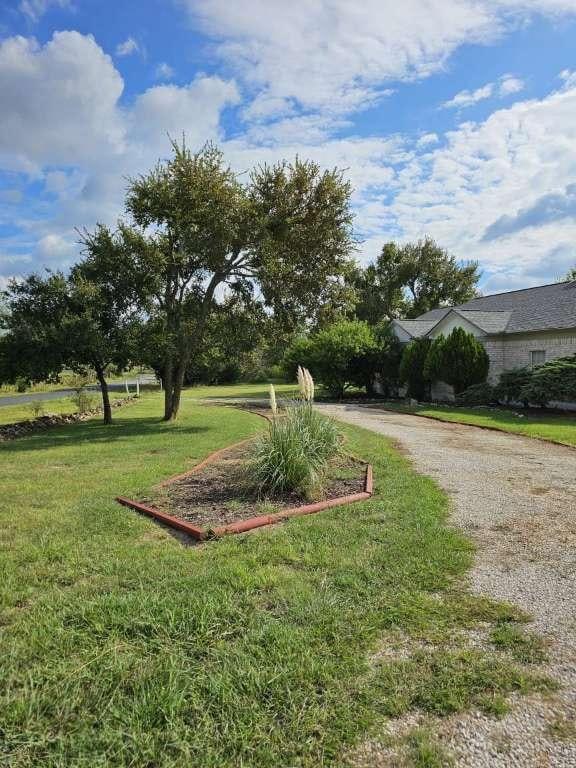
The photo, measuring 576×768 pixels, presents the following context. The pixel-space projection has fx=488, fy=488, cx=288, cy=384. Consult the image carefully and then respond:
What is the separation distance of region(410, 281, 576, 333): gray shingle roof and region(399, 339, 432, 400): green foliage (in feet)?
7.71

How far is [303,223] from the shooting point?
13727 millimetres

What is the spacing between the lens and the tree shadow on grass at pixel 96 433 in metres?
11.0

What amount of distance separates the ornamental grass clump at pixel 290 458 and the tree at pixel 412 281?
3972cm

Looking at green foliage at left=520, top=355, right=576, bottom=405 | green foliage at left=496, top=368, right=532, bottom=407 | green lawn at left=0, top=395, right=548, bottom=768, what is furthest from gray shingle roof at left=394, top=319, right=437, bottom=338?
green lawn at left=0, top=395, right=548, bottom=768

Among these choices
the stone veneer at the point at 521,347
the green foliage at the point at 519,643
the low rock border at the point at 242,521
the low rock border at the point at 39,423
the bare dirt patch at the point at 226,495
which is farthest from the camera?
the stone veneer at the point at 521,347

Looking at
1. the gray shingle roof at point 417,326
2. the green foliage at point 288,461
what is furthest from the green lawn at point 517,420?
the gray shingle roof at point 417,326

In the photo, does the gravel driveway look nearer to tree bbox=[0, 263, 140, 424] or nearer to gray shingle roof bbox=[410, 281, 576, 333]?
tree bbox=[0, 263, 140, 424]

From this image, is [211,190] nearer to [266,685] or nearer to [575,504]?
[575,504]

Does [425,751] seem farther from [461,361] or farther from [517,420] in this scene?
[461,361]

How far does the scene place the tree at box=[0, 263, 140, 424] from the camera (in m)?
12.1

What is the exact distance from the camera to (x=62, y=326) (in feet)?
39.2

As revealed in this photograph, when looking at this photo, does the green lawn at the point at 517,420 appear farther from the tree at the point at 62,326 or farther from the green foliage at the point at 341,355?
the tree at the point at 62,326

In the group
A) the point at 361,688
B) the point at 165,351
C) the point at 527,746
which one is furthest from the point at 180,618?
the point at 165,351

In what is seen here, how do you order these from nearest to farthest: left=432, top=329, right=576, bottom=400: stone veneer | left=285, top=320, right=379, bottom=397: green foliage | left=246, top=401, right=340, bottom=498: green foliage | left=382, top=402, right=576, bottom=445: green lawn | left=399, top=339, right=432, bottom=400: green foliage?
left=246, top=401, right=340, bottom=498: green foliage
left=382, top=402, right=576, bottom=445: green lawn
left=432, top=329, right=576, bottom=400: stone veneer
left=399, top=339, right=432, bottom=400: green foliage
left=285, top=320, right=379, bottom=397: green foliage
